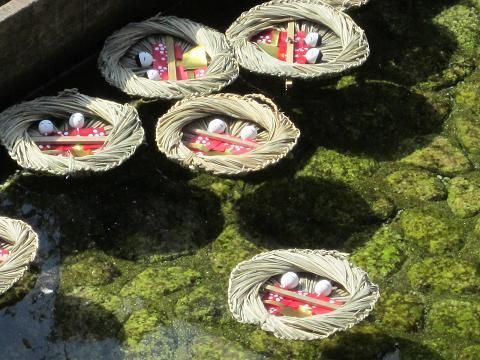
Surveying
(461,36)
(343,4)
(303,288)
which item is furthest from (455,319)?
(461,36)

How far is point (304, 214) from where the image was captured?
28.5 ft

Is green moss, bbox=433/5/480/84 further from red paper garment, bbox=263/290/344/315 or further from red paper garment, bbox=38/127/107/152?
red paper garment, bbox=38/127/107/152

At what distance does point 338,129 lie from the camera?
9.41 m

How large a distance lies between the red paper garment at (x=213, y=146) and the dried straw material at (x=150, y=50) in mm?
426

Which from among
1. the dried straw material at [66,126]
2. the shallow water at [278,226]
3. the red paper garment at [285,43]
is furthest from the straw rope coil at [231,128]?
the red paper garment at [285,43]

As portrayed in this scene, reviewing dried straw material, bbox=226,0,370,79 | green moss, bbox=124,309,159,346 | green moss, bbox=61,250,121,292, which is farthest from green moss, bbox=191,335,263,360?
dried straw material, bbox=226,0,370,79

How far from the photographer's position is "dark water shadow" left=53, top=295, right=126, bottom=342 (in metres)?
7.84

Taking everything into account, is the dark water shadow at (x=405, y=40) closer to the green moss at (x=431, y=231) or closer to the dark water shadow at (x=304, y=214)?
the dark water shadow at (x=304, y=214)

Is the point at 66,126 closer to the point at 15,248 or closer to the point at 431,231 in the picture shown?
the point at 15,248

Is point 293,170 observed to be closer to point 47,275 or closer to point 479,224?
point 479,224

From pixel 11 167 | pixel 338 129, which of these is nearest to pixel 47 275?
pixel 11 167

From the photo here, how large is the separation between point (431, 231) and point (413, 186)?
Result: 0.50 meters

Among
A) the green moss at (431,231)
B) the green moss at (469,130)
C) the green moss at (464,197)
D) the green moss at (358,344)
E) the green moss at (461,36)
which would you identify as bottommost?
the green moss at (358,344)

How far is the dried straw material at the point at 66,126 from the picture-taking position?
820cm
